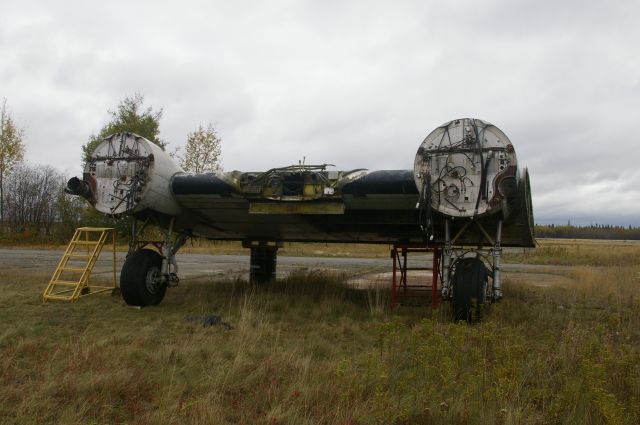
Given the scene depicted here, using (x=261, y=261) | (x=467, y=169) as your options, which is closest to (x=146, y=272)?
(x=261, y=261)

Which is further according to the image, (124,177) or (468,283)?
(124,177)

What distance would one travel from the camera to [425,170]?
7316 mm

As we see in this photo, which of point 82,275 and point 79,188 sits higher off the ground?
point 79,188

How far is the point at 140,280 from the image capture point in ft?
27.7

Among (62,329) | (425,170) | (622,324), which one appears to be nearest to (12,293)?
(62,329)

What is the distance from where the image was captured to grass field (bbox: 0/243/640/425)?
139 inches

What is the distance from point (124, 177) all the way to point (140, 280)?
1733 millimetres

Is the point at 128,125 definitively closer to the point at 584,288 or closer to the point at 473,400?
the point at 584,288

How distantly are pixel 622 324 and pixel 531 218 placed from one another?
2297mm

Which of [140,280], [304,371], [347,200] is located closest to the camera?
[304,371]

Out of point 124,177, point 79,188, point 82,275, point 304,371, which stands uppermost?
point 124,177

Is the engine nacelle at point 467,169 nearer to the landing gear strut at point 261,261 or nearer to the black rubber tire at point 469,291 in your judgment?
the black rubber tire at point 469,291

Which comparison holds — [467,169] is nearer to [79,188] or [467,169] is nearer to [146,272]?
[146,272]

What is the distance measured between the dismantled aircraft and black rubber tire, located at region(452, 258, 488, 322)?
0.01 meters
